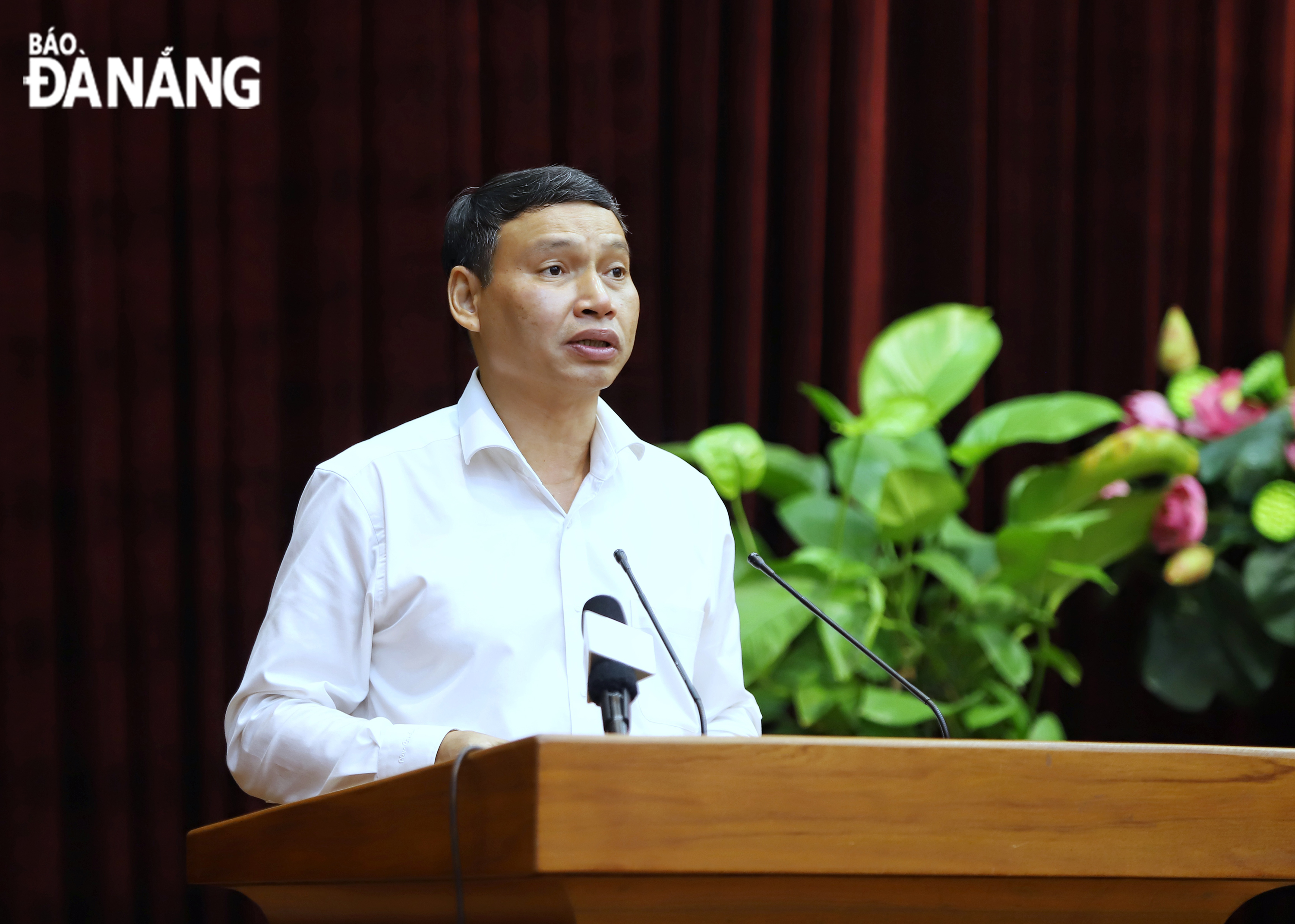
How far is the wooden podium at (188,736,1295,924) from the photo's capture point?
79 cm

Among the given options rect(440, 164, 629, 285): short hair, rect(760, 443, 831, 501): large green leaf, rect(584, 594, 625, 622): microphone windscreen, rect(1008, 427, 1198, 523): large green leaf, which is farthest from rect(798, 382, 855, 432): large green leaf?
rect(584, 594, 625, 622): microphone windscreen

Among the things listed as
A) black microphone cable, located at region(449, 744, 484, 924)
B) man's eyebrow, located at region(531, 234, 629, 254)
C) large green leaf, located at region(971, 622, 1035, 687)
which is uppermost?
man's eyebrow, located at region(531, 234, 629, 254)

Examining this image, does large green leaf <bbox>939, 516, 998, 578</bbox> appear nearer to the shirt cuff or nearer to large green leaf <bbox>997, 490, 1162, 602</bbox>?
large green leaf <bbox>997, 490, 1162, 602</bbox>

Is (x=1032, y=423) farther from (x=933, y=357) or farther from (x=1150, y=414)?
(x=1150, y=414)

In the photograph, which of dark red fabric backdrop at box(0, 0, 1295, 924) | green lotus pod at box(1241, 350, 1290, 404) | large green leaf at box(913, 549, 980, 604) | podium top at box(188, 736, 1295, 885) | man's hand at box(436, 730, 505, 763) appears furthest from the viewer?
green lotus pod at box(1241, 350, 1290, 404)

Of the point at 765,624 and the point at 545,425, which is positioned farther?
the point at 765,624

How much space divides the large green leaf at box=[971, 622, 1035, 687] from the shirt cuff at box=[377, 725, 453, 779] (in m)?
1.32

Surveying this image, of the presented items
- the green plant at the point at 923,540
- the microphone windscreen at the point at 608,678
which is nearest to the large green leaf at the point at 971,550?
the green plant at the point at 923,540

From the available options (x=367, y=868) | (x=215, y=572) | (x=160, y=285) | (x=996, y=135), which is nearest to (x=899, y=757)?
(x=367, y=868)

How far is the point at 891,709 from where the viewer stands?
2.16 meters

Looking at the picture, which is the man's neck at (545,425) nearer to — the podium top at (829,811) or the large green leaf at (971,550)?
the podium top at (829,811)

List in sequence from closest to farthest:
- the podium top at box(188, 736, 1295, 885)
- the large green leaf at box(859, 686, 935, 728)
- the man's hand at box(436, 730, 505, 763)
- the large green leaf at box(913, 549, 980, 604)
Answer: the podium top at box(188, 736, 1295, 885), the man's hand at box(436, 730, 505, 763), the large green leaf at box(859, 686, 935, 728), the large green leaf at box(913, 549, 980, 604)

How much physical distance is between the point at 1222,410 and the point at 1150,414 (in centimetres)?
14

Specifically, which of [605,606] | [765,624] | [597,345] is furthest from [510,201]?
[765,624]
